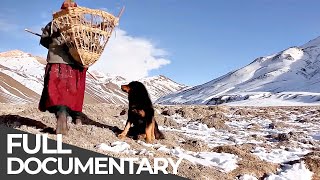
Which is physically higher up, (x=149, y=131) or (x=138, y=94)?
(x=138, y=94)

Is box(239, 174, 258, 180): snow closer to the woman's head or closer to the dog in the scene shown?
the dog

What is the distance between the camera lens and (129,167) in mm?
6488

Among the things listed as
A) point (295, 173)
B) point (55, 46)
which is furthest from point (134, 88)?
point (295, 173)

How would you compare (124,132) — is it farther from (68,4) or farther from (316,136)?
(316,136)

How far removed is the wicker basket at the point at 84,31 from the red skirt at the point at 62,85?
1.05 feet

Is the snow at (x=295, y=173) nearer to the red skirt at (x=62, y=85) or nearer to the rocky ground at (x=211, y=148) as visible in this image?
the rocky ground at (x=211, y=148)

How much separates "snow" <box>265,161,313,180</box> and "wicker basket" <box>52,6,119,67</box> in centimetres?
373

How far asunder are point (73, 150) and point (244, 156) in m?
3.53

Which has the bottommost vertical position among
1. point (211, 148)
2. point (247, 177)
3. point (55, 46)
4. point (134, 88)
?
point (247, 177)

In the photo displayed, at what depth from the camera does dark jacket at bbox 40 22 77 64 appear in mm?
8258

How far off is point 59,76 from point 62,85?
0.57 ft

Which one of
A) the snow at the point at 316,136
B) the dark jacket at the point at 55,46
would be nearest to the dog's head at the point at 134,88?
the dark jacket at the point at 55,46

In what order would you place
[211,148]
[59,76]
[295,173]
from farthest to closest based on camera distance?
[211,148] → [59,76] → [295,173]

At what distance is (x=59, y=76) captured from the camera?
829 cm
